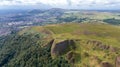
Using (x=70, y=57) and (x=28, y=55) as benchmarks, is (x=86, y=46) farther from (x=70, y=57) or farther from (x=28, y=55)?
(x=28, y=55)

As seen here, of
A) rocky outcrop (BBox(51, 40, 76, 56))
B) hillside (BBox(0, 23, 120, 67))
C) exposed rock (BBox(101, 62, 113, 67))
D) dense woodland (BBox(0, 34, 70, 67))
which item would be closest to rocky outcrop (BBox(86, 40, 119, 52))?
hillside (BBox(0, 23, 120, 67))

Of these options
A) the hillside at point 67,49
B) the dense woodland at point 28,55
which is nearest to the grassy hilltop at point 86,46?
the hillside at point 67,49

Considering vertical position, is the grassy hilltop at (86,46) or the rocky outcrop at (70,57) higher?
the grassy hilltop at (86,46)

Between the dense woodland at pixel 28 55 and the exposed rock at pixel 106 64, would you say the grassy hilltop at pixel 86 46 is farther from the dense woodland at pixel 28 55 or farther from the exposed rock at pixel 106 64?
the dense woodland at pixel 28 55

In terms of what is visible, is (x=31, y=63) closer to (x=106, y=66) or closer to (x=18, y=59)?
(x=18, y=59)

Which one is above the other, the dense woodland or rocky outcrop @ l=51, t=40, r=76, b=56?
rocky outcrop @ l=51, t=40, r=76, b=56

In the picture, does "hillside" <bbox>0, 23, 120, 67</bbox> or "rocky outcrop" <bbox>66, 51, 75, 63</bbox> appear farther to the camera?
→ "rocky outcrop" <bbox>66, 51, 75, 63</bbox>

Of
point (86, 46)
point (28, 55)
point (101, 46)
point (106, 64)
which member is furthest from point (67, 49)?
point (28, 55)

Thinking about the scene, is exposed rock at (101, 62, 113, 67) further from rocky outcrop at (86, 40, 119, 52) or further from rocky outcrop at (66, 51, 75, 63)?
rocky outcrop at (66, 51, 75, 63)
